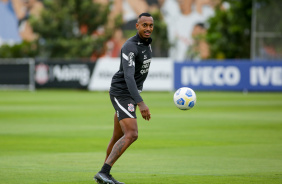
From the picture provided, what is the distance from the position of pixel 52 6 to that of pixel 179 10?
12895 mm

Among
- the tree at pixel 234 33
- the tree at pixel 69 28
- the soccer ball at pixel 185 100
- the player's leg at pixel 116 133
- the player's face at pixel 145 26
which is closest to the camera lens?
the player's face at pixel 145 26

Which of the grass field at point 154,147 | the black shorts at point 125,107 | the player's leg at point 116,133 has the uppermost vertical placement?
the black shorts at point 125,107

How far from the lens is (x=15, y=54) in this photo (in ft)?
178

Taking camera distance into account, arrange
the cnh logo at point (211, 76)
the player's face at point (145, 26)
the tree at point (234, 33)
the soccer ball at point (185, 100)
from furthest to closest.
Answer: the tree at point (234, 33) < the cnh logo at point (211, 76) < the soccer ball at point (185, 100) < the player's face at point (145, 26)

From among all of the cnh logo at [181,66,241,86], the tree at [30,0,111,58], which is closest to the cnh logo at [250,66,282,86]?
the cnh logo at [181,66,241,86]

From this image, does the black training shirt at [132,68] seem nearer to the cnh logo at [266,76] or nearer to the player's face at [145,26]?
the player's face at [145,26]

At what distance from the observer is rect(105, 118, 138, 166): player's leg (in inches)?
337

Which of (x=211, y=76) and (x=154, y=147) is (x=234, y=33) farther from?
(x=154, y=147)

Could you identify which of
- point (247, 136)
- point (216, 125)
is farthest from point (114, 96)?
point (216, 125)

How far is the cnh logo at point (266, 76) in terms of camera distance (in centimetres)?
3412

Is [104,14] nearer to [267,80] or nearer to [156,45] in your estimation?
[156,45]

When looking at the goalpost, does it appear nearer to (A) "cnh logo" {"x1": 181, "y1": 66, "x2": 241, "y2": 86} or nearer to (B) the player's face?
(A) "cnh logo" {"x1": 181, "y1": 66, "x2": 241, "y2": 86}

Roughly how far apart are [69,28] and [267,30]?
76.0ft

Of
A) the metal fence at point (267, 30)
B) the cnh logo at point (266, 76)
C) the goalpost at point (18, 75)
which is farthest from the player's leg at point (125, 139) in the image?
the goalpost at point (18, 75)
